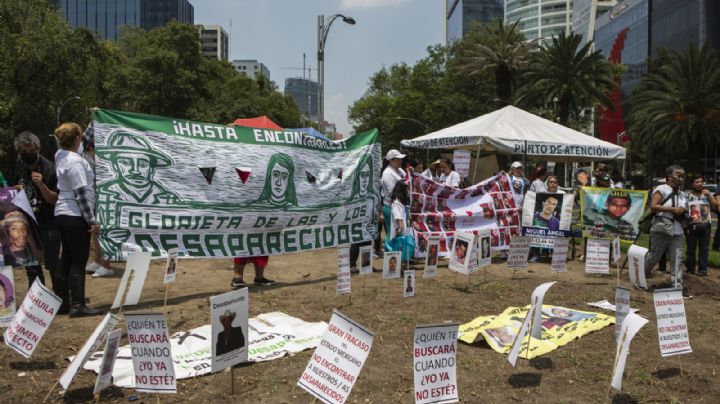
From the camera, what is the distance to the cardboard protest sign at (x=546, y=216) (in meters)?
11.4

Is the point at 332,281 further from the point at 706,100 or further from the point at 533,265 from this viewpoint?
the point at 706,100

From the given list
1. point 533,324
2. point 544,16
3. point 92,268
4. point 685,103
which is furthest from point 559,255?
point 544,16

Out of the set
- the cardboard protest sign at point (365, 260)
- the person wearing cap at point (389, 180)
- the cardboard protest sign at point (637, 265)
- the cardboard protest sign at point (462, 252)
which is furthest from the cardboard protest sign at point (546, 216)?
the cardboard protest sign at point (365, 260)

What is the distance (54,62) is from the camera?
34219mm

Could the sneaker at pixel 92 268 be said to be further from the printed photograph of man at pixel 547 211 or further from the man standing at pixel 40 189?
the printed photograph of man at pixel 547 211

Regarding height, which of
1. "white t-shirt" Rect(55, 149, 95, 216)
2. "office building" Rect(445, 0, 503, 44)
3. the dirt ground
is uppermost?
"office building" Rect(445, 0, 503, 44)

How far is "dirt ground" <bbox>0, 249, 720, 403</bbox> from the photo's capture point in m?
4.51

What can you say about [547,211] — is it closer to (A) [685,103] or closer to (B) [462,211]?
(B) [462,211]

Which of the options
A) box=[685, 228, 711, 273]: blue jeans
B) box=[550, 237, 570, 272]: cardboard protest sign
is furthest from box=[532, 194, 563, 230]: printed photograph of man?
box=[685, 228, 711, 273]: blue jeans

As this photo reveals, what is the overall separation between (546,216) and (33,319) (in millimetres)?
9007

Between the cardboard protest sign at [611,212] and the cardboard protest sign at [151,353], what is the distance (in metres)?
9.23

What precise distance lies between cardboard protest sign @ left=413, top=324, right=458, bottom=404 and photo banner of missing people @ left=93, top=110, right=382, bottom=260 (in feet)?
13.5

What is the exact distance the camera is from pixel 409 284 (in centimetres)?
745

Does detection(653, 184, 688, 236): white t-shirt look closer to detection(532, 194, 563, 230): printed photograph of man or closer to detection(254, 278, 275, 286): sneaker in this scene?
detection(532, 194, 563, 230): printed photograph of man
